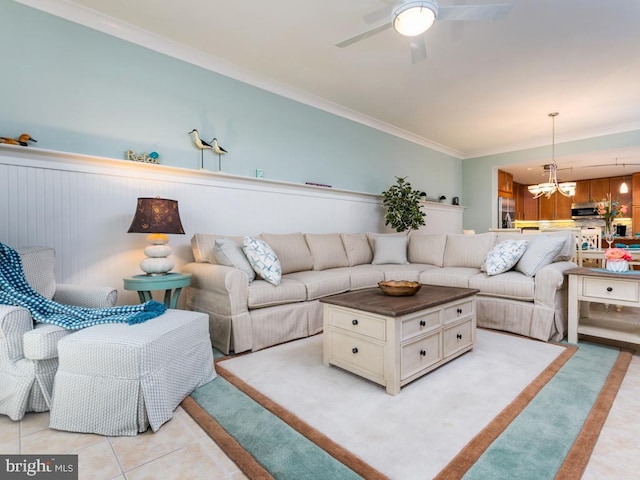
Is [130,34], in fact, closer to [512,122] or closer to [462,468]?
[462,468]

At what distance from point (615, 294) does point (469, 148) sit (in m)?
4.79

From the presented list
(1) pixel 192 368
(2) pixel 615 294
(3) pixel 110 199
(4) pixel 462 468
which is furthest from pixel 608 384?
(3) pixel 110 199

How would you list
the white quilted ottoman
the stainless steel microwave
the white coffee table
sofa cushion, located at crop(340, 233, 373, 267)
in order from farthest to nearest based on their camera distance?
1. the stainless steel microwave
2. sofa cushion, located at crop(340, 233, 373, 267)
3. the white coffee table
4. the white quilted ottoman

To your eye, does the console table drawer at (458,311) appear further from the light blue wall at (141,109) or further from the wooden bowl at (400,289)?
the light blue wall at (141,109)

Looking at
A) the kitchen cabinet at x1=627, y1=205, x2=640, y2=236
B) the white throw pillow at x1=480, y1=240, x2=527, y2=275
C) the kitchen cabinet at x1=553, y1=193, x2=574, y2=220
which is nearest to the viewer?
the white throw pillow at x1=480, y1=240, x2=527, y2=275

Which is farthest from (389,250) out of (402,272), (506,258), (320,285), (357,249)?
(320,285)

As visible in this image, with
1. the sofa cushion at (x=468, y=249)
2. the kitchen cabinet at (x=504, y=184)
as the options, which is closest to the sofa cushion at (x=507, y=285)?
the sofa cushion at (x=468, y=249)

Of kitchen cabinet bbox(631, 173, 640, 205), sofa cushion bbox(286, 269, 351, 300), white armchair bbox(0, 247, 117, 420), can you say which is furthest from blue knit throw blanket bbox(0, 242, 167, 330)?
kitchen cabinet bbox(631, 173, 640, 205)

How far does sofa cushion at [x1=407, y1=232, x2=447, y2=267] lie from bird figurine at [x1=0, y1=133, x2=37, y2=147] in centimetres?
395

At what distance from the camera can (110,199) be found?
108 inches

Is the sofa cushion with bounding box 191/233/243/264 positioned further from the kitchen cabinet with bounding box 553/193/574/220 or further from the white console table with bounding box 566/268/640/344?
the kitchen cabinet with bounding box 553/193/574/220

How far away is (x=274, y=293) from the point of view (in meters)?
2.64

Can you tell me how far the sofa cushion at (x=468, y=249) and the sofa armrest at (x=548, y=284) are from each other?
0.90m

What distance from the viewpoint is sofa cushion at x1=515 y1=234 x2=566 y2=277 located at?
2928 millimetres
